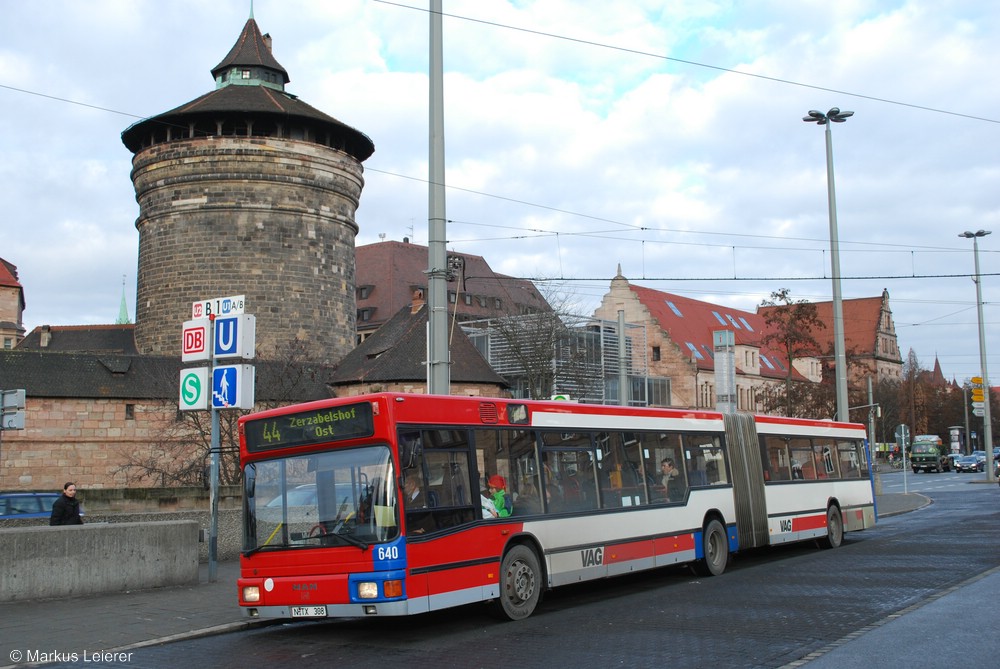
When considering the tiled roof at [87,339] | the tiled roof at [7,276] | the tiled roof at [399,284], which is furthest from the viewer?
the tiled roof at [7,276]

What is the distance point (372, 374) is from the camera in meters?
45.7

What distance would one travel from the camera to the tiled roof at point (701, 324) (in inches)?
3076

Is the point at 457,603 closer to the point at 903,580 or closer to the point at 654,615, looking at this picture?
the point at 654,615

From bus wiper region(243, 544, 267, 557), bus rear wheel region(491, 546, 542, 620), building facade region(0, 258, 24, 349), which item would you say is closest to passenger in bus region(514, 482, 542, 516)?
bus rear wheel region(491, 546, 542, 620)

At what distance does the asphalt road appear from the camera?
9352mm

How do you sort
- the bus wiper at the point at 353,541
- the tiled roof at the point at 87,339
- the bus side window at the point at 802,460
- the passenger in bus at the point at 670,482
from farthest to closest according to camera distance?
1. the tiled roof at the point at 87,339
2. the bus side window at the point at 802,460
3. the passenger in bus at the point at 670,482
4. the bus wiper at the point at 353,541

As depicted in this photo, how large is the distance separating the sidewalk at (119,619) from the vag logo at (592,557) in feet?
13.1

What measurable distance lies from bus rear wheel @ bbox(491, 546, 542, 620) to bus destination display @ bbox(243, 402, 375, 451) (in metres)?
2.43

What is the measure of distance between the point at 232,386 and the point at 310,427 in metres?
4.40

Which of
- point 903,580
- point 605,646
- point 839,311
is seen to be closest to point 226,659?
point 605,646

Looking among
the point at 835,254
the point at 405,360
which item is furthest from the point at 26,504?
the point at 405,360

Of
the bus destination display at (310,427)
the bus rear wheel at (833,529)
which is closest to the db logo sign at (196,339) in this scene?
the bus destination display at (310,427)

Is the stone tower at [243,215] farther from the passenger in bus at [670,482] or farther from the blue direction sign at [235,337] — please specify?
the passenger in bus at [670,482]

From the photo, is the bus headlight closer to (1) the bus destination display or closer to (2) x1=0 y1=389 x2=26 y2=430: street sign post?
(1) the bus destination display
